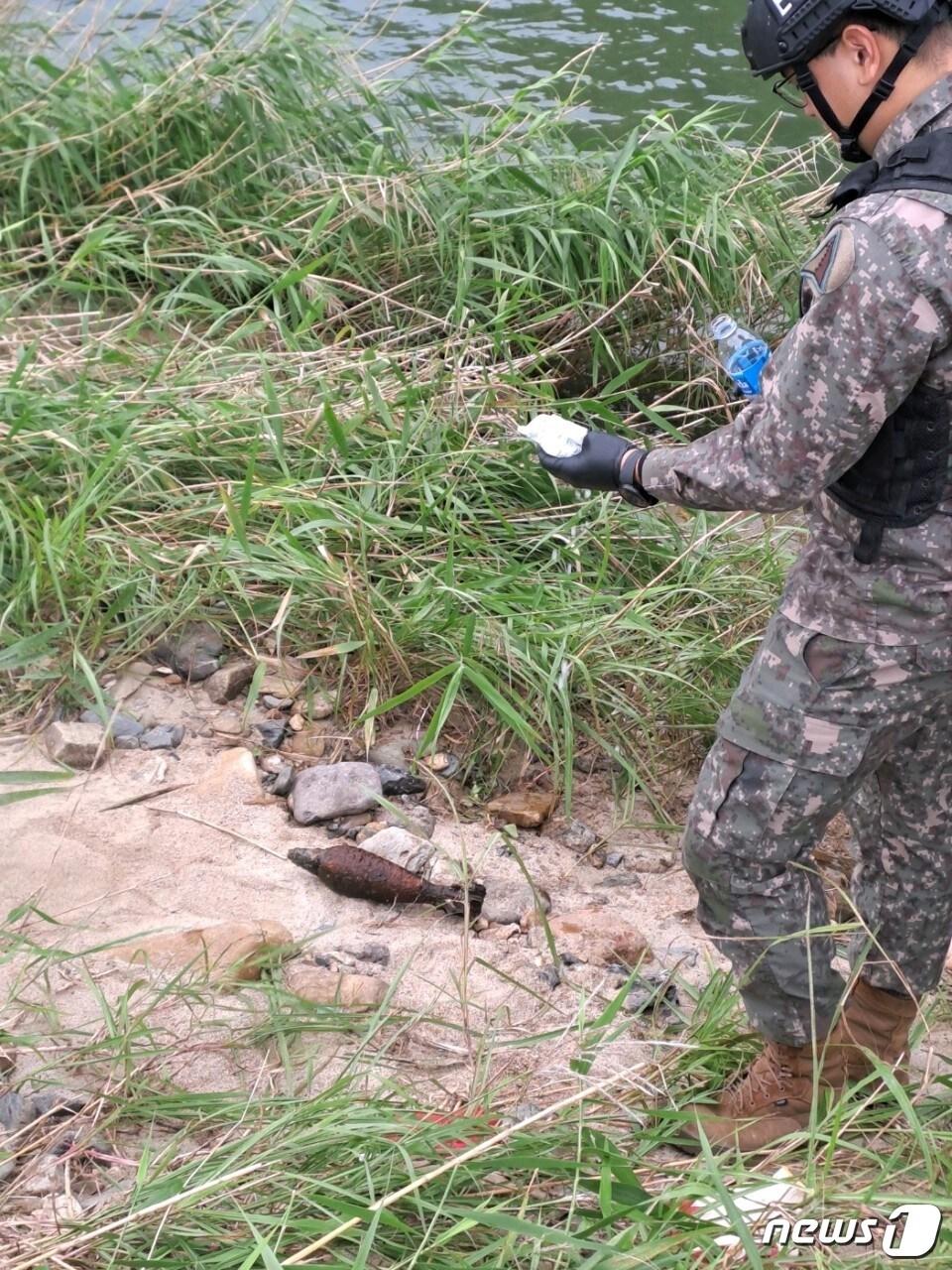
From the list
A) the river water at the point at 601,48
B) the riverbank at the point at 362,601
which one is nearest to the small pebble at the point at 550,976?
the riverbank at the point at 362,601

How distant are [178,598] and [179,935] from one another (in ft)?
3.13

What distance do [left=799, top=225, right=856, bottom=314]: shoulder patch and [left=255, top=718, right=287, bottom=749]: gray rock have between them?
67.2 inches

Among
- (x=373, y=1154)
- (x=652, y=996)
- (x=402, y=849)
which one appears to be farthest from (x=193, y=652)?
(x=373, y=1154)

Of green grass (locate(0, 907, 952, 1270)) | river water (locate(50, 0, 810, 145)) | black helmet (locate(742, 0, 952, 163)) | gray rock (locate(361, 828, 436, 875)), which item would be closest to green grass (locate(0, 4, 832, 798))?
gray rock (locate(361, 828, 436, 875))

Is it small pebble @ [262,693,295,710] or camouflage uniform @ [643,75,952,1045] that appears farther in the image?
→ small pebble @ [262,693,295,710]

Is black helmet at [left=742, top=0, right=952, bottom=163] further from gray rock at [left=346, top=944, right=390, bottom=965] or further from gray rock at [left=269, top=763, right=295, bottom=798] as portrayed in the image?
gray rock at [left=269, top=763, right=295, bottom=798]

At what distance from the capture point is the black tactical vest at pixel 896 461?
205 centimetres

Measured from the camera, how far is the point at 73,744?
3141 mm

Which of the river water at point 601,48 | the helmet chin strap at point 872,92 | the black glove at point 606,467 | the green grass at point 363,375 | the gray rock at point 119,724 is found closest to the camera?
the helmet chin strap at point 872,92

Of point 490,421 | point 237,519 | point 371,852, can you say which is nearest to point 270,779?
point 371,852

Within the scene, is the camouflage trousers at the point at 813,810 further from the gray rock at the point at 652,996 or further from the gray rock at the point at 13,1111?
the gray rock at the point at 13,1111

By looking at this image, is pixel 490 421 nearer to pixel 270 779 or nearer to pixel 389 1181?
pixel 270 779

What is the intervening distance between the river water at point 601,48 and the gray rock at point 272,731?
369cm

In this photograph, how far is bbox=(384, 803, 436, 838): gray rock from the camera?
312cm
